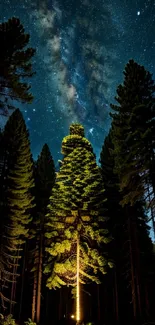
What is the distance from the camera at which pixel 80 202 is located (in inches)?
836

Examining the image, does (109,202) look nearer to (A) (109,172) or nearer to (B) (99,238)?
(A) (109,172)

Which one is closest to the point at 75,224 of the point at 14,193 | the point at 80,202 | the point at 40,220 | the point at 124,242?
the point at 80,202

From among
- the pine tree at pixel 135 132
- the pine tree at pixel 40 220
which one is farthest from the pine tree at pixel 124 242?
the pine tree at pixel 40 220

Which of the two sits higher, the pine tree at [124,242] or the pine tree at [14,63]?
the pine tree at [14,63]

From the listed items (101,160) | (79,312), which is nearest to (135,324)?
(79,312)

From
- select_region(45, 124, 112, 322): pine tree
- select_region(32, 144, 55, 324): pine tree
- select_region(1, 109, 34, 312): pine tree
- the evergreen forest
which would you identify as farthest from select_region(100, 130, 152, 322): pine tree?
select_region(1, 109, 34, 312): pine tree

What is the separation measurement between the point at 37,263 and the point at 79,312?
703 cm

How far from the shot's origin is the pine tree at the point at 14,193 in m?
19.8

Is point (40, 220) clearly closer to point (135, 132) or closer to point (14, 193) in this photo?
point (14, 193)

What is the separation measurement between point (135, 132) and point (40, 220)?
1307 cm

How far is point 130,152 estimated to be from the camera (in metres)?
15.2

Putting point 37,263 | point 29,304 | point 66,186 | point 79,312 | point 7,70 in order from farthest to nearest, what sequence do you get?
point 29,304, point 37,263, point 66,186, point 79,312, point 7,70

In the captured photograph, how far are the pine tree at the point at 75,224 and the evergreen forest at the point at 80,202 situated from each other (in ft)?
0.26

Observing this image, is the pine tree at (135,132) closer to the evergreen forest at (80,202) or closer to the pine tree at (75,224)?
the evergreen forest at (80,202)
